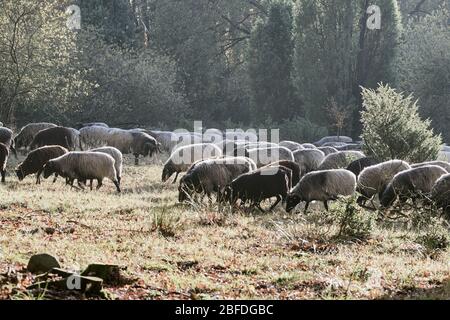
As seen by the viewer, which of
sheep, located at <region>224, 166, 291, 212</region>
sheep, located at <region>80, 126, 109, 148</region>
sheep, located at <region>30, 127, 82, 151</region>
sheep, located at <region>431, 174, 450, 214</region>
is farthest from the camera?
sheep, located at <region>80, 126, 109, 148</region>

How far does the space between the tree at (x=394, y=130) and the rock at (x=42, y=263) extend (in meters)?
13.3

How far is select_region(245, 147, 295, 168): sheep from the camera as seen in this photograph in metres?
20.5

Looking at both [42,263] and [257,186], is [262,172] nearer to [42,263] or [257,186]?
[257,186]

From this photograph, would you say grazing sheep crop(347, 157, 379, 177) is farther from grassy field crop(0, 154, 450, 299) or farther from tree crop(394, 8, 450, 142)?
tree crop(394, 8, 450, 142)

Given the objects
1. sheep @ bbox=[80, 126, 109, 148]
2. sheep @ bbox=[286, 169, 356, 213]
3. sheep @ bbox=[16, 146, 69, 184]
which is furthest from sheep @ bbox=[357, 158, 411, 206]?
sheep @ bbox=[80, 126, 109, 148]

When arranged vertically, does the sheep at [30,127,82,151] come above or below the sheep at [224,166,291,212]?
above

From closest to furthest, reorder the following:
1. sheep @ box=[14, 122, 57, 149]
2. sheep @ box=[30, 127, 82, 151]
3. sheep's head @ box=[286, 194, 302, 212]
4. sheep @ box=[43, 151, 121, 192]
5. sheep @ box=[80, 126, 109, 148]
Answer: sheep's head @ box=[286, 194, 302, 212] → sheep @ box=[43, 151, 121, 192] → sheep @ box=[30, 127, 82, 151] → sheep @ box=[14, 122, 57, 149] → sheep @ box=[80, 126, 109, 148]

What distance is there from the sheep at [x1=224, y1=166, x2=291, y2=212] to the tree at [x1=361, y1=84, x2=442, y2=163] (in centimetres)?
485

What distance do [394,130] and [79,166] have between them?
28.1 ft

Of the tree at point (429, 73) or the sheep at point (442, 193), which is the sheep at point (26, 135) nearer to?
the sheep at point (442, 193)

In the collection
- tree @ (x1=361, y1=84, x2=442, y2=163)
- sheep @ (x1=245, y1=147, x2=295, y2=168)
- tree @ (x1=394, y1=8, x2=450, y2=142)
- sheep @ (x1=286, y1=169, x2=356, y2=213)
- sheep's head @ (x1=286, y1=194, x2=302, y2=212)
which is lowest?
sheep's head @ (x1=286, y1=194, x2=302, y2=212)

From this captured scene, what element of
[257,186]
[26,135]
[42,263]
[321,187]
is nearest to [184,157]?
[257,186]

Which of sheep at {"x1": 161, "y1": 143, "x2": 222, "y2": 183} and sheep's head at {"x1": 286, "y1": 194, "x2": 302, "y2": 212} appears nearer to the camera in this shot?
sheep's head at {"x1": 286, "y1": 194, "x2": 302, "y2": 212}

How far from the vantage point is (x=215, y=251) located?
32.7 ft
